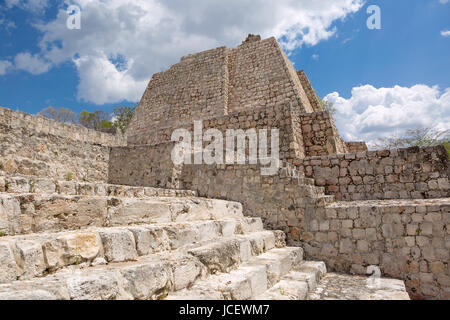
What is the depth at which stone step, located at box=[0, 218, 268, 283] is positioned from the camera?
172 cm

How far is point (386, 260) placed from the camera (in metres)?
4.69

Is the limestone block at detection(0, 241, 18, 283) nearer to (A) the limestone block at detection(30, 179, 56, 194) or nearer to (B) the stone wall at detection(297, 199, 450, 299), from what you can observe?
(A) the limestone block at detection(30, 179, 56, 194)

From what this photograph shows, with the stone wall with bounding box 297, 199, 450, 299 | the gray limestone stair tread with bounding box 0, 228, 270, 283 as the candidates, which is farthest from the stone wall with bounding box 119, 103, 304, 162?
the gray limestone stair tread with bounding box 0, 228, 270, 283

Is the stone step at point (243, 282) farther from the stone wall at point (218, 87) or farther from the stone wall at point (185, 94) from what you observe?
the stone wall at point (185, 94)

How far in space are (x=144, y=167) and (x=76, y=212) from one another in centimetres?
437

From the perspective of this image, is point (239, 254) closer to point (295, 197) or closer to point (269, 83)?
point (295, 197)

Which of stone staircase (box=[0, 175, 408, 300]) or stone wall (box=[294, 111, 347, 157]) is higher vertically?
stone wall (box=[294, 111, 347, 157])

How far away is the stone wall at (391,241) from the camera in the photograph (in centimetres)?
445

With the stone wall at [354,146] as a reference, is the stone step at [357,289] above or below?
below

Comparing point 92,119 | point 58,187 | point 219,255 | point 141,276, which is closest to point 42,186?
point 58,187

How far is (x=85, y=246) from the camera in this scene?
211 centimetres

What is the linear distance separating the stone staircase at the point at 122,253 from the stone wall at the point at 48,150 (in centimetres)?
298

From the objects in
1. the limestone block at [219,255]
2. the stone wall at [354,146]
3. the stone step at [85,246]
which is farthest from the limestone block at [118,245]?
the stone wall at [354,146]

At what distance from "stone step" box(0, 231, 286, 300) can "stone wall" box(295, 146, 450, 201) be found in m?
4.07
